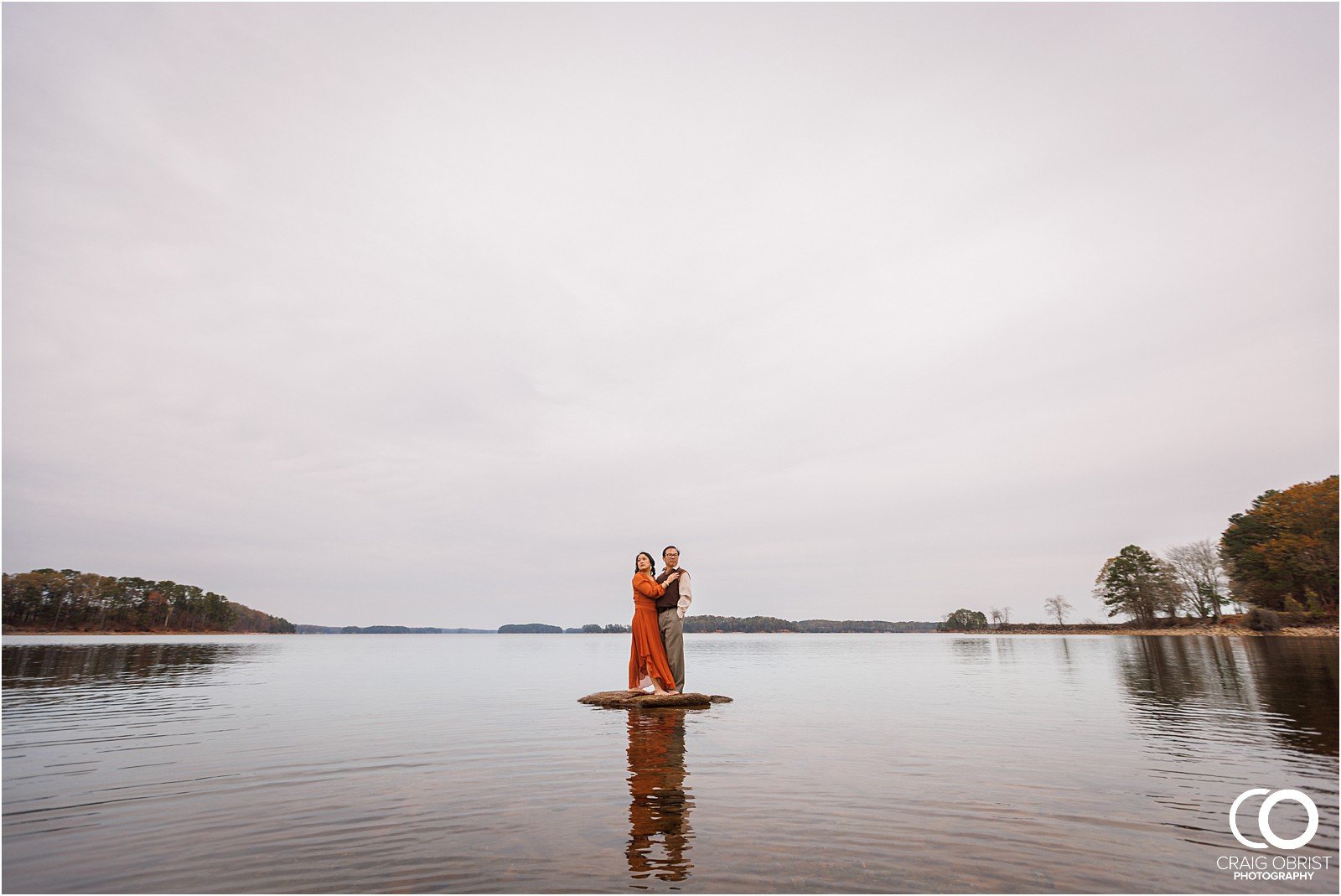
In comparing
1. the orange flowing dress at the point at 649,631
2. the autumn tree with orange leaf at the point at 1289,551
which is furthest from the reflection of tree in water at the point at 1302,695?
the autumn tree with orange leaf at the point at 1289,551

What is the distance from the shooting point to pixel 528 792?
809 centimetres

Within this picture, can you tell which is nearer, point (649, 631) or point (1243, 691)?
point (649, 631)

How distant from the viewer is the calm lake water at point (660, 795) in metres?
5.34

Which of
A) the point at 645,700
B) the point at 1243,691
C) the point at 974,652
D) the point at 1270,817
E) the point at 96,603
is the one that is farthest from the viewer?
the point at 96,603

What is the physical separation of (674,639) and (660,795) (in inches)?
374

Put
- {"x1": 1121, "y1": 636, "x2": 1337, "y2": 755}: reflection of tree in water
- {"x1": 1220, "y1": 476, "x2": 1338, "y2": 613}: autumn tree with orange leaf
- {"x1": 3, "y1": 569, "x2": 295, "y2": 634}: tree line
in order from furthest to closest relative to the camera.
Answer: {"x1": 3, "y1": 569, "x2": 295, "y2": 634}: tree line < {"x1": 1220, "y1": 476, "x2": 1338, "y2": 613}: autumn tree with orange leaf < {"x1": 1121, "y1": 636, "x2": 1337, "y2": 755}: reflection of tree in water

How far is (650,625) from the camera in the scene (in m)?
16.8

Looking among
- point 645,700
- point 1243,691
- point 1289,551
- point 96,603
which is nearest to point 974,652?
point 1289,551

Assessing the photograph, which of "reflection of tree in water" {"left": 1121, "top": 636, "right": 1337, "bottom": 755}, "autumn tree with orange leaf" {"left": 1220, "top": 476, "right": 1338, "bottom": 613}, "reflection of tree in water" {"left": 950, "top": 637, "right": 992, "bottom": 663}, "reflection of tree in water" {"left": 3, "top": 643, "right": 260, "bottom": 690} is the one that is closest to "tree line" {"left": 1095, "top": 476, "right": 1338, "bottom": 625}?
"autumn tree with orange leaf" {"left": 1220, "top": 476, "right": 1338, "bottom": 613}

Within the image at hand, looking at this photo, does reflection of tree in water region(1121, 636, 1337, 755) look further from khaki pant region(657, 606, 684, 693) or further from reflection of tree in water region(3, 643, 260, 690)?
reflection of tree in water region(3, 643, 260, 690)

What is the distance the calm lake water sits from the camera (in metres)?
5.34

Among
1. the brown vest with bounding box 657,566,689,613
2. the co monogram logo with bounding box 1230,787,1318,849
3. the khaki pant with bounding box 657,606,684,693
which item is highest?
the brown vest with bounding box 657,566,689,613

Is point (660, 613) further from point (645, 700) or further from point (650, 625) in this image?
point (645, 700)

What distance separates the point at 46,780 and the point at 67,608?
148993 mm
